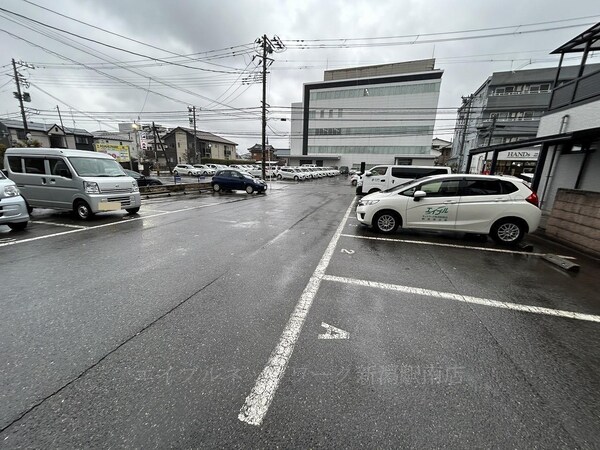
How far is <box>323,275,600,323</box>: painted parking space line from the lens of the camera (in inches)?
125

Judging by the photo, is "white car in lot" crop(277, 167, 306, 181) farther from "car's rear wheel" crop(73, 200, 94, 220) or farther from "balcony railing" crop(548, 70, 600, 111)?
"car's rear wheel" crop(73, 200, 94, 220)

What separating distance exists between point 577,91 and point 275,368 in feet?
43.4

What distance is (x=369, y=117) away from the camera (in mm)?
50344

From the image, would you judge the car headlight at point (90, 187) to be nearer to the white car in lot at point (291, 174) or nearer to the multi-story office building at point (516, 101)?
the white car in lot at point (291, 174)

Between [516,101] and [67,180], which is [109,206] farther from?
[516,101]

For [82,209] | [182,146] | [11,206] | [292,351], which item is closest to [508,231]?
[292,351]

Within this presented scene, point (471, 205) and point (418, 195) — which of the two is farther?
point (418, 195)

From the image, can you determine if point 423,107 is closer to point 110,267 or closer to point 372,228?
point 372,228

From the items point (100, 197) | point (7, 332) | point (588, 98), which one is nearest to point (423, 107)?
point (588, 98)

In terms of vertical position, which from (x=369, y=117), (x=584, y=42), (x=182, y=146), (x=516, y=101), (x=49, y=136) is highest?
(x=369, y=117)

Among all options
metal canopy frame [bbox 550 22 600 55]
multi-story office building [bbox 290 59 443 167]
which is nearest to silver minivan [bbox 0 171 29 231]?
metal canopy frame [bbox 550 22 600 55]

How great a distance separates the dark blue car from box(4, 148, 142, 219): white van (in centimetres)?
884

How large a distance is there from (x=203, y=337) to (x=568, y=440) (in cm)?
289

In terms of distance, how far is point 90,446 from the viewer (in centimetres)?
147
